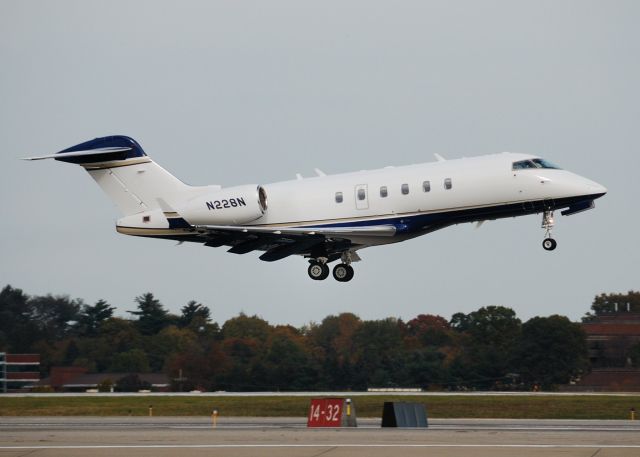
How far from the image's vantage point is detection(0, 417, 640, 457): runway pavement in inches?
1028

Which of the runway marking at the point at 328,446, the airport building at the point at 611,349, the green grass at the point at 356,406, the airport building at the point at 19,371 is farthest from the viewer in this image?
the airport building at the point at 19,371

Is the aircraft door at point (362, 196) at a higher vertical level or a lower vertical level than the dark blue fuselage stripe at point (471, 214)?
higher

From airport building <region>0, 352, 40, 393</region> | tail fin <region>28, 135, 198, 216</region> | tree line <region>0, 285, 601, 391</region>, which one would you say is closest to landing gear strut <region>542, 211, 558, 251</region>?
tail fin <region>28, 135, 198, 216</region>

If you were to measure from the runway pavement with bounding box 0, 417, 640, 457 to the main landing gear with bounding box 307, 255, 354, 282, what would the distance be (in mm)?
5498

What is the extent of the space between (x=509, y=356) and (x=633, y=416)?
22.1 meters

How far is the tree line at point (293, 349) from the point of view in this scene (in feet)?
203

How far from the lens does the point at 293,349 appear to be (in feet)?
211

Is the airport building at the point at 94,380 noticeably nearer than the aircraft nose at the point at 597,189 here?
No

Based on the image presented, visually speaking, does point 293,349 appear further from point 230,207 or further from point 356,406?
point 230,207

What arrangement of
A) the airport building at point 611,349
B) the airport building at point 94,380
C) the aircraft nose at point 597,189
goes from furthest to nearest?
the airport building at point 611,349 → the airport building at point 94,380 → the aircraft nose at point 597,189

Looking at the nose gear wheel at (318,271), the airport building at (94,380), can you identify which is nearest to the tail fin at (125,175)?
the nose gear wheel at (318,271)

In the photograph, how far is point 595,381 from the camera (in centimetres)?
6288

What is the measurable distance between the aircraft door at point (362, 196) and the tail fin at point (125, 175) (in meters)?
6.60

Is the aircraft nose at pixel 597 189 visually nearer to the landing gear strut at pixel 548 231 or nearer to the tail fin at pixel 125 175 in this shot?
the landing gear strut at pixel 548 231
